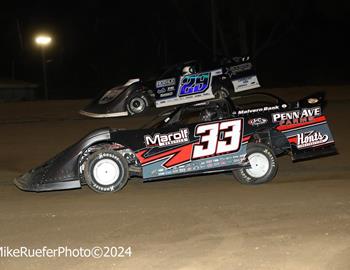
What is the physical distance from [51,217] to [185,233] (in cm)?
191

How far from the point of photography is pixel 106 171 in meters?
8.88

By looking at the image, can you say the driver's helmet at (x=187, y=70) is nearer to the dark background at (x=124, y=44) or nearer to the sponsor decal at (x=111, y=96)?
the sponsor decal at (x=111, y=96)

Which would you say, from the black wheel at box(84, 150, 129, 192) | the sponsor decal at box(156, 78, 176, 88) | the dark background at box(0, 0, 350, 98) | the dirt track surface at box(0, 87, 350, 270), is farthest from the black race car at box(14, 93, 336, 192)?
the dark background at box(0, 0, 350, 98)

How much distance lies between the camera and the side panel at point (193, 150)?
8922 mm

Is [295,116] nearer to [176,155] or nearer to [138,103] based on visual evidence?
[176,155]

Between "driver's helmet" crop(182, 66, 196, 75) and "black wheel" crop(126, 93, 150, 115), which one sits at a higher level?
"driver's helmet" crop(182, 66, 196, 75)

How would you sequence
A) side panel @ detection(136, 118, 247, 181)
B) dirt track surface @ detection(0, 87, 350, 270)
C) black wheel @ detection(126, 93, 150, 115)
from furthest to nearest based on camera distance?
black wheel @ detection(126, 93, 150, 115) → side panel @ detection(136, 118, 247, 181) → dirt track surface @ detection(0, 87, 350, 270)

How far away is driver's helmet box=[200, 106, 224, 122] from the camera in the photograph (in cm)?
932

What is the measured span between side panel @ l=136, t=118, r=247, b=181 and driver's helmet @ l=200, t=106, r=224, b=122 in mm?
292

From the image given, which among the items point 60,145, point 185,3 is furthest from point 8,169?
point 185,3

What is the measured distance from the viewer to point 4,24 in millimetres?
43531

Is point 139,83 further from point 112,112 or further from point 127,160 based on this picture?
point 127,160

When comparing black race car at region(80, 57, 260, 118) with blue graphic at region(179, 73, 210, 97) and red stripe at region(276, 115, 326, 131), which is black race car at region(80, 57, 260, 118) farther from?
red stripe at region(276, 115, 326, 131)

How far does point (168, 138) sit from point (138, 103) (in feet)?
28.2
